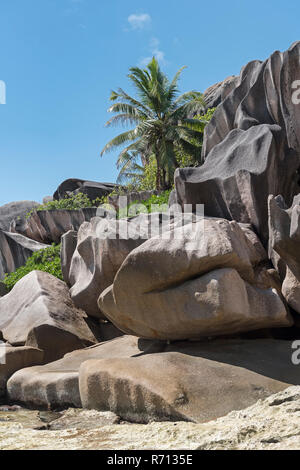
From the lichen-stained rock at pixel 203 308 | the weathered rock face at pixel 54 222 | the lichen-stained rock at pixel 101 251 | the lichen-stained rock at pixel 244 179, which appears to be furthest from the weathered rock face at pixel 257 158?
the weathered rock face at pixel 54 222

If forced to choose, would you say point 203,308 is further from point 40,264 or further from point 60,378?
point 40,264

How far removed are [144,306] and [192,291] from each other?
0.61m

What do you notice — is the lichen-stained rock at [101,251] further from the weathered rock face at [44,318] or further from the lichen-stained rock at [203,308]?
the lichen-stained rock at [203,308]

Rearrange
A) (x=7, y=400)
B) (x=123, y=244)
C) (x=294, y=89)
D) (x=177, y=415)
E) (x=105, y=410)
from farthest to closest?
(x=294, y=89), (x=123, y=244), (x=7, y=400), (x=105, y=410), (x=177, y=415)

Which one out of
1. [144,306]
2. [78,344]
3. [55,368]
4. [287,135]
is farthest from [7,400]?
[287,135]

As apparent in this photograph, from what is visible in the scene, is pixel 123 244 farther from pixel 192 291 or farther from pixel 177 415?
pixel 177 415

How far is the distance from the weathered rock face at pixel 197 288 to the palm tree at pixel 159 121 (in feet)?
50.5

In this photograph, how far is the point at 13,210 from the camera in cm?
2652

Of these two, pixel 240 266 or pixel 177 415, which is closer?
pixel 177 415

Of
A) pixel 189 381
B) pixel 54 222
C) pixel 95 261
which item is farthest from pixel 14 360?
pixel 54 222

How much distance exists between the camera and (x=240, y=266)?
4.77 m

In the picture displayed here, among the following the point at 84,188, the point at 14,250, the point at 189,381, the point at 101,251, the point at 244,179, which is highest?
the point at 84,188

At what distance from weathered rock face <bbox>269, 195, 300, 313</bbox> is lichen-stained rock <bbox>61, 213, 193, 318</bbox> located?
4.25ft

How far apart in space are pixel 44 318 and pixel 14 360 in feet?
3.20
